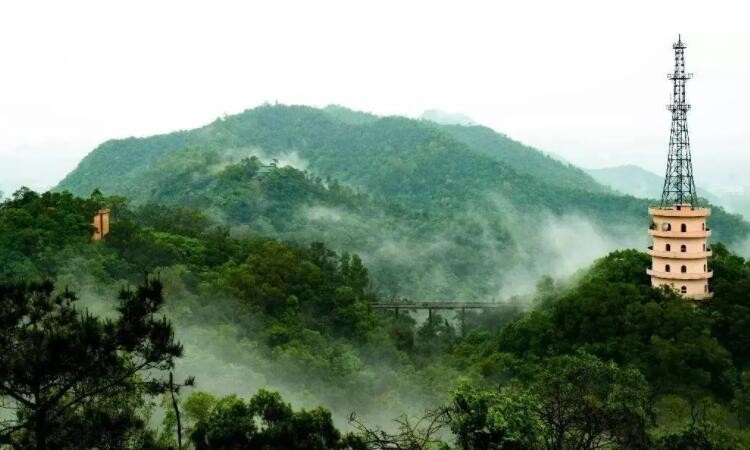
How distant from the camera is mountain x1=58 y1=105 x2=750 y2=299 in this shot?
255ft

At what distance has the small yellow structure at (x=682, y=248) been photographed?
30.5 metres

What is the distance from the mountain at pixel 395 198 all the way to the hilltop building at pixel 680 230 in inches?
1448

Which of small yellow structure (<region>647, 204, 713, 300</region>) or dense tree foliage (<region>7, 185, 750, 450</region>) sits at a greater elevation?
small yellow structure (<region>647, 204, 713, 300</region>)

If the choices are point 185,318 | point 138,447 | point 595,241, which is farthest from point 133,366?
point 595,241

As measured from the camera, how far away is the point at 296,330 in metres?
34.9

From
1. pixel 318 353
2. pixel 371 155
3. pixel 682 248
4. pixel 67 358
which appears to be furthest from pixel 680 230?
pixel 371 155

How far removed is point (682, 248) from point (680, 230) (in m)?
0.69

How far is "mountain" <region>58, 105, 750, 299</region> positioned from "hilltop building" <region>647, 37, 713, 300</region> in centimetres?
3677

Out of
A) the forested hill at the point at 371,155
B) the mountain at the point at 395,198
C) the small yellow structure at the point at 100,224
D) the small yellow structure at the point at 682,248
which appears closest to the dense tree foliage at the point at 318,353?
the small yellow structure at the point at 100,224

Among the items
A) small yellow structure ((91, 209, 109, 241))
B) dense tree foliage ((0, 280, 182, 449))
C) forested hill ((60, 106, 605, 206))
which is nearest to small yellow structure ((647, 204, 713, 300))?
dense tree foliage ((0, 280, 182, 449))

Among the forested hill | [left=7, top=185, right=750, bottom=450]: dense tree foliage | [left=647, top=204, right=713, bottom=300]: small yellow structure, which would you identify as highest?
the forested hill

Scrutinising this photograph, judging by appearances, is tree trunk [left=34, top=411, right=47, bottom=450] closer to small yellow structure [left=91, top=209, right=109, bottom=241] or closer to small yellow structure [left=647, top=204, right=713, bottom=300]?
small yellow structure [left=647, top=204, right=713, bottom=300]

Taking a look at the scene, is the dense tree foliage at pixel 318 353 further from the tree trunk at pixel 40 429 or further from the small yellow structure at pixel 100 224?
the small yellow structure at pixel 100 224

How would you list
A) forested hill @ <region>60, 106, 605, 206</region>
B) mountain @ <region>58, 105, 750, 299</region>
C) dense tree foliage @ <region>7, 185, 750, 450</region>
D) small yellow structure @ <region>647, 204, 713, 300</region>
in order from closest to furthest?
1. dense tree foliage @ <region>7, 185, 750, 450</region>
2. small yellow structure @ <region>647, 204, 713, 300</region>
3. mountain @ <region>58, 105, 750, 299</region>
4. forested hill @ <region>60, 106, 605, 206</region>
